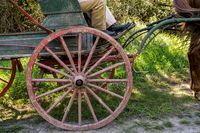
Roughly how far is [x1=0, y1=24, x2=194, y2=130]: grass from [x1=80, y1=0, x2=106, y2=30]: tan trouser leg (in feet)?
3.09

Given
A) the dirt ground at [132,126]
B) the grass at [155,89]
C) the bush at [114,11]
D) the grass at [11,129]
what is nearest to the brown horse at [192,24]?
the grass at [155,89]

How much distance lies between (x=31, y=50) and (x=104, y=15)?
92 centimetres

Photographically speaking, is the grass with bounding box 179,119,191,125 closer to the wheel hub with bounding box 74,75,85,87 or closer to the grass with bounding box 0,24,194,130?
the grass with bounding box 0,24,194,130

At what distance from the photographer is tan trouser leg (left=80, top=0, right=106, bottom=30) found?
13.8 ft

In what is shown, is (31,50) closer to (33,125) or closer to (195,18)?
(33,125)

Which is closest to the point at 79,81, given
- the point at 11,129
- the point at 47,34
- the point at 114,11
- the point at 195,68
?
the point at 47,34

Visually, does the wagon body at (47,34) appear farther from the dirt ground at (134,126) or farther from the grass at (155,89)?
the grass at (155,89)

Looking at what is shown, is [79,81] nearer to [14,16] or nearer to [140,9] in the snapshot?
[14,16]

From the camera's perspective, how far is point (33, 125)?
175 inches

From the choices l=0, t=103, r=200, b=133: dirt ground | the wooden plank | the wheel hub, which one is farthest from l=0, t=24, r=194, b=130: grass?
the wooden plank

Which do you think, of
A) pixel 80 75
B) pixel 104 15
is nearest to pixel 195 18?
pixel 104 15

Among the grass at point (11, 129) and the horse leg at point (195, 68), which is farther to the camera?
the horse leg at point (195, 68)

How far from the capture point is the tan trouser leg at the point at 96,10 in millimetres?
4211

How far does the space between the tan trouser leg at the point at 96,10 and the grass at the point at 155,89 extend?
3.09 feet
